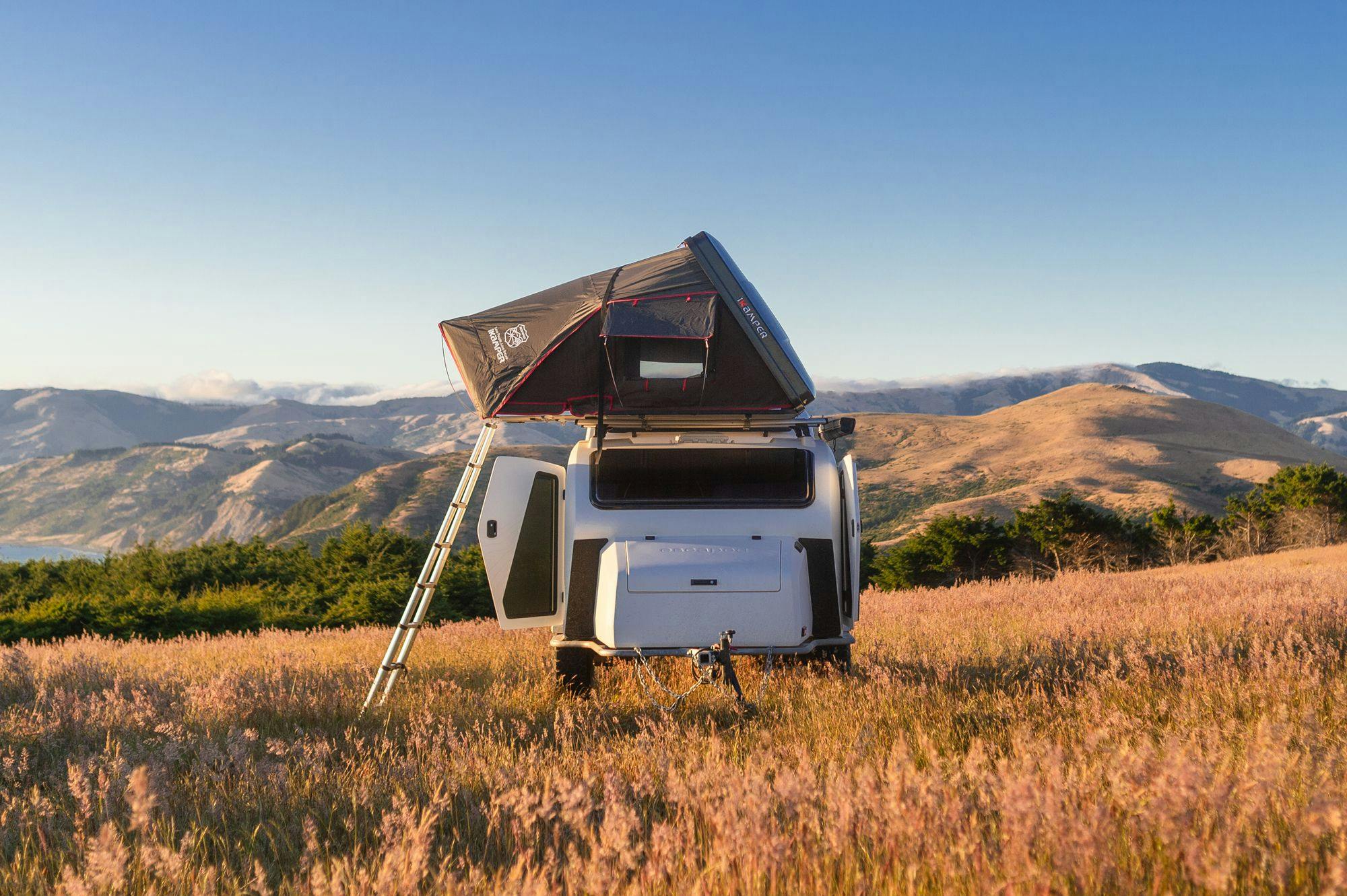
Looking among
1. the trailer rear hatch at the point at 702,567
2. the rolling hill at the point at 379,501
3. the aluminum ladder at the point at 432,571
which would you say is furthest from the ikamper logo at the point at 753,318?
the rolling hill at the point at 379,501

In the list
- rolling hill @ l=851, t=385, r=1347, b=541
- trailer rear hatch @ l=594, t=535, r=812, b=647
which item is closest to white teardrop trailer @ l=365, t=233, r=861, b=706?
trailer rear hatch @ l=594, t=535, r=812, b=647

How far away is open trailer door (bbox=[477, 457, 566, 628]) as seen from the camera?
653cm

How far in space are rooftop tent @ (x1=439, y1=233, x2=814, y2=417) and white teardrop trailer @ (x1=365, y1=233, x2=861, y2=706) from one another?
0.01 metres

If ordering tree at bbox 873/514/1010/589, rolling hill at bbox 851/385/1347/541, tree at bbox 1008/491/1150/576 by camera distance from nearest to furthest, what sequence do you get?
tree at bbox 873/514/1010/589, tree at bbox 1008/491/1150/576, rolling hill at bbox 851/385/1347/541

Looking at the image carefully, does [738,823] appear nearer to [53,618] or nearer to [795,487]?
[795,487]

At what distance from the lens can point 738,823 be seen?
261 centimetres

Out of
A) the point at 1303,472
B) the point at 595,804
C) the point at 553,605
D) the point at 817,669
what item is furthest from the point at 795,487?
the point at 1303,472

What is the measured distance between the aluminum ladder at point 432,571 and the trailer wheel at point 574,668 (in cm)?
106

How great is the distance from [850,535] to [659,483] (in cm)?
173

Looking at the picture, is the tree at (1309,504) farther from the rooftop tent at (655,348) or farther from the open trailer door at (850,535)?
the rooftop tent at (655,348)

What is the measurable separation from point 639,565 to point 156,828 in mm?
3137

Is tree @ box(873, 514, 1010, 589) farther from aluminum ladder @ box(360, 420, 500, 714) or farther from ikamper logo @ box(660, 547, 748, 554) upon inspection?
ikamper logo @ box(660, 547, 748, 554)

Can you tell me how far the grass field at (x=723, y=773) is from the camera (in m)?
2.47

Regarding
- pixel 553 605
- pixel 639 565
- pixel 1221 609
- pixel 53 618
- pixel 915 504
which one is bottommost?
pixel 915 504
